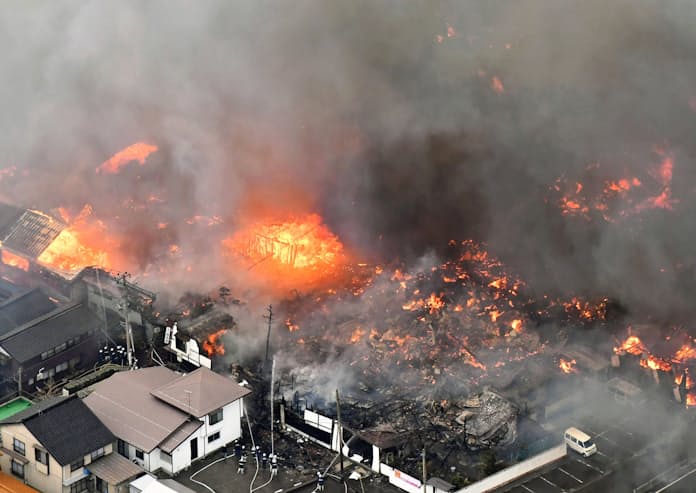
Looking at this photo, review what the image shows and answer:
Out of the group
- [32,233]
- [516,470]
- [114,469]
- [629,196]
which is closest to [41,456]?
[114,469]

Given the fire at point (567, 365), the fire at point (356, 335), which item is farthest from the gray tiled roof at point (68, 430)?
the fire at point (567, 365)

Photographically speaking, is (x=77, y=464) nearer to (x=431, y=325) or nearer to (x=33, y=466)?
(x=33, y=466)

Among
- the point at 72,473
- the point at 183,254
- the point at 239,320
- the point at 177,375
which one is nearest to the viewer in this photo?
the point at 72,473

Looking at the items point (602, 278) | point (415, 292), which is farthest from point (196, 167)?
point (602, 278)

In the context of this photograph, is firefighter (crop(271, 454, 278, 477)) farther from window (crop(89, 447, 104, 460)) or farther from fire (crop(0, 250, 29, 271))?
fire (crop(0, 250, 29, 271))

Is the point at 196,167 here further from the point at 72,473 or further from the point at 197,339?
the point at 72,473

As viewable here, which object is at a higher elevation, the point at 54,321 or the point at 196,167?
the point at 196,167

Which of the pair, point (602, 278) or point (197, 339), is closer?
point (197, 339)
